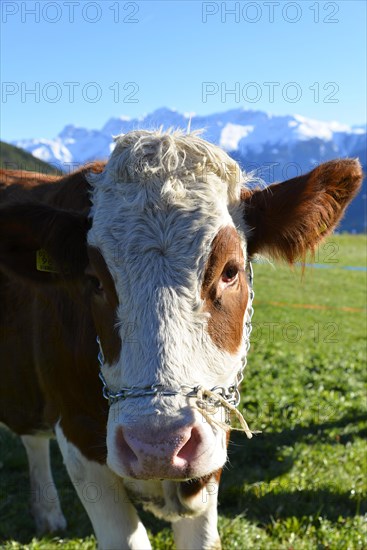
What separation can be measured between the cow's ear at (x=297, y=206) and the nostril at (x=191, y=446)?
1.34 metres

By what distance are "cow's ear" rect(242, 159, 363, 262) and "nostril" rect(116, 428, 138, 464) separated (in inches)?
56.9

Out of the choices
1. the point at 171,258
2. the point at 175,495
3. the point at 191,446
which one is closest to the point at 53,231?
the point at 171,258

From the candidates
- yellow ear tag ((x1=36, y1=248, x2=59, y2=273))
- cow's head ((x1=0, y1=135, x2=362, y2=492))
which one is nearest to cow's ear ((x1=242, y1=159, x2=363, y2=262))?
cow's head ((x1=0, y1=135, x2=362, y2=492))

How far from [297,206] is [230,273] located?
678 millimetres

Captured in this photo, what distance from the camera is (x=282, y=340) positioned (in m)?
12.1

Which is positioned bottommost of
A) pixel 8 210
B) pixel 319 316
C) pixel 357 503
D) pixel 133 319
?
pixel 319 316

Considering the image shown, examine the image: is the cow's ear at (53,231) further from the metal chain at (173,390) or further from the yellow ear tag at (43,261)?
the metal chain at (173,390)

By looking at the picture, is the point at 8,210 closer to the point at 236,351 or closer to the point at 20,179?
the point at 236,351

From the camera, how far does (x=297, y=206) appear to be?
3568mm

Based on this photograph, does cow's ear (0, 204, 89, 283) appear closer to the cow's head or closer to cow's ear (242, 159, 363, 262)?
the cow's head

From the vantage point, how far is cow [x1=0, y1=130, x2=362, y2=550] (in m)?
2.75

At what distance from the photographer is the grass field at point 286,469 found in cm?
498

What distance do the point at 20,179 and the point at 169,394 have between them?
3.38 m

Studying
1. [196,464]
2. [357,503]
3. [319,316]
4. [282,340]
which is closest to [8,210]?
[196,464]
